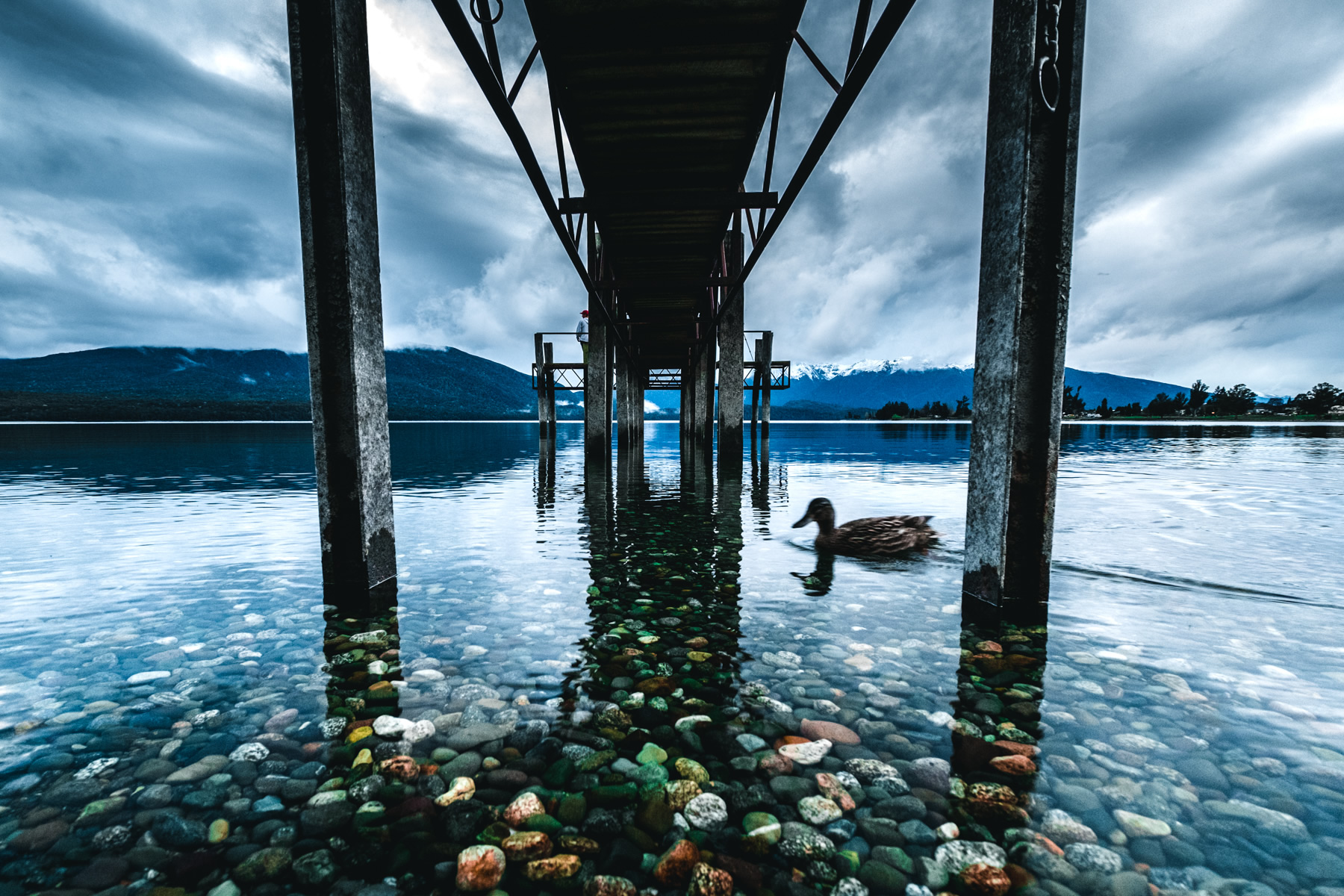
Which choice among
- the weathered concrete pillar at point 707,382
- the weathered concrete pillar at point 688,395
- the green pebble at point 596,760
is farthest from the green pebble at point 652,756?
the weathered concrete pillar at point 688,395

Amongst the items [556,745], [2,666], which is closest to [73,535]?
[2,666]

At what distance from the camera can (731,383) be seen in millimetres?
19109

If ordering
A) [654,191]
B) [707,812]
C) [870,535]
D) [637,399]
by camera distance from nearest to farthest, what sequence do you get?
[707,812] < [870,535] < [654,191] < [637,399]

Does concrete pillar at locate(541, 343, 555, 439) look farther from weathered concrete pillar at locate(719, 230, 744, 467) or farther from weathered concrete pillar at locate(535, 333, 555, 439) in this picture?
weathered concrete pillar at locate(719, 230, 744, 467)

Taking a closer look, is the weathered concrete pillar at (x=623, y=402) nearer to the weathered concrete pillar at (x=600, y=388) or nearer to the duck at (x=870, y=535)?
the weathered concrete pillar at (x=600, y=388)

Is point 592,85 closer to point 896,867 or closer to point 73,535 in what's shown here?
point 896,867

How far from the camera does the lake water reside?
1773 millimetres

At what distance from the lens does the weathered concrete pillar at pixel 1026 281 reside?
3697mm

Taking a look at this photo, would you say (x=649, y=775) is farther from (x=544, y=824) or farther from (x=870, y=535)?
(x=870, y=535)

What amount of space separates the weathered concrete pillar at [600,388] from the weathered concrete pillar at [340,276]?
1510 cm

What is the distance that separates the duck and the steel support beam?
37.9 ft

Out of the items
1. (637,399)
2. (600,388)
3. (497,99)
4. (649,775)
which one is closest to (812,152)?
(497,99)

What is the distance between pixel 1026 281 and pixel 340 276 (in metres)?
5.05

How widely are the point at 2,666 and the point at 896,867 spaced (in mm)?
5206
